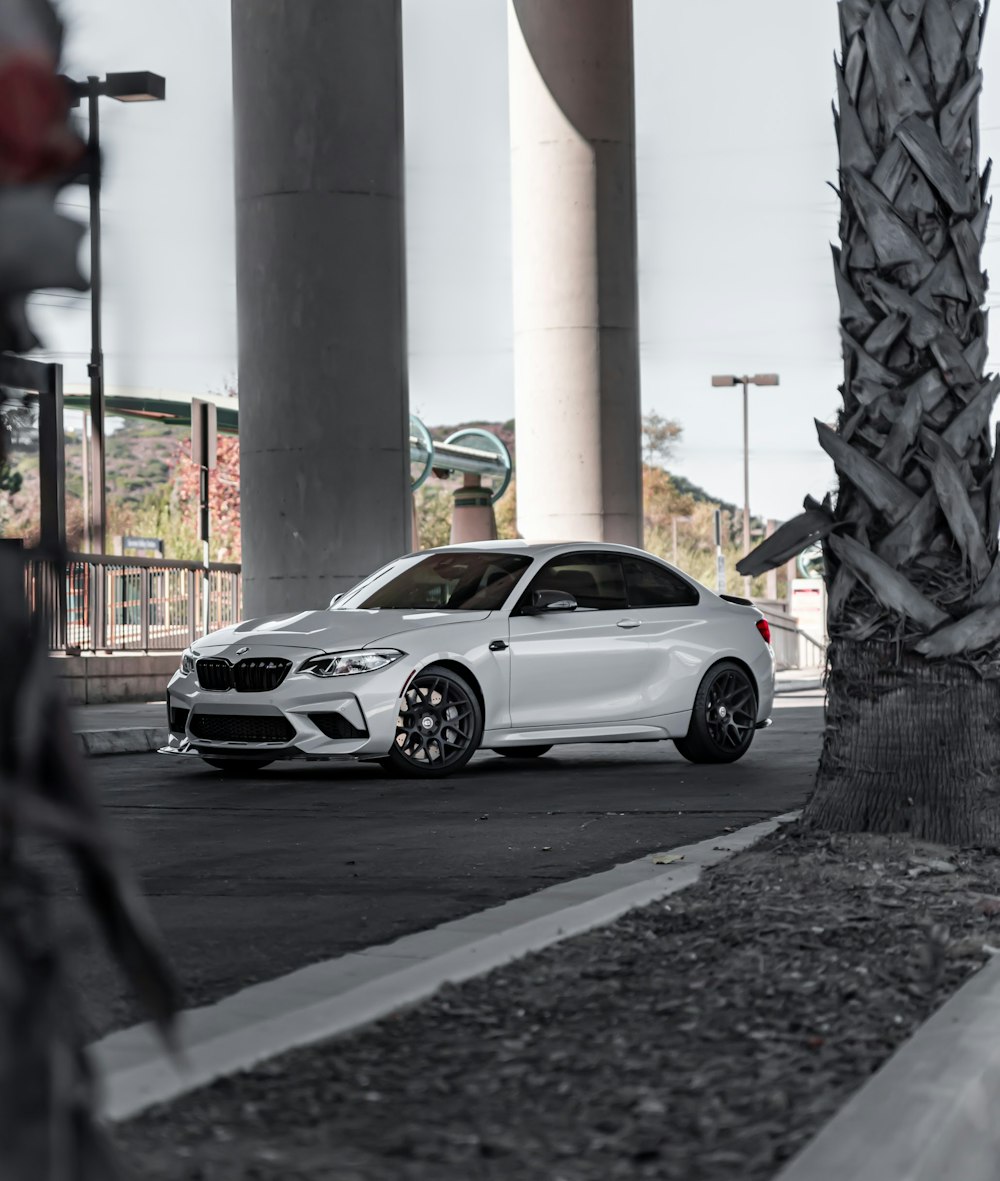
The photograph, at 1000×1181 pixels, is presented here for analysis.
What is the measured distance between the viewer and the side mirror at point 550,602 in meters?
12.9

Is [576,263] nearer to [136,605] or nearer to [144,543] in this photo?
[136,605]

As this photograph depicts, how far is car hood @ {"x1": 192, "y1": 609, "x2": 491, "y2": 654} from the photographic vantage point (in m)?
12.1

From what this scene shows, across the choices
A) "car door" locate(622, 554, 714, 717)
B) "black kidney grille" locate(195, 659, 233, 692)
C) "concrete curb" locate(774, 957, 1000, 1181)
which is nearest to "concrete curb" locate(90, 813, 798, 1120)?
"concrete curb" locate(774, 957, 1000, 1181)

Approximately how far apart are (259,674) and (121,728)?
4.21 m

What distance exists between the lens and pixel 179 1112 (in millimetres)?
3174

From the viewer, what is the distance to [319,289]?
1714 cm

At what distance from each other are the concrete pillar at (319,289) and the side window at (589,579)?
14.4 feet

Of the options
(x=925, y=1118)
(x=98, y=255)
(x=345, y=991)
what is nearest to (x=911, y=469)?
(x=345, y=991)

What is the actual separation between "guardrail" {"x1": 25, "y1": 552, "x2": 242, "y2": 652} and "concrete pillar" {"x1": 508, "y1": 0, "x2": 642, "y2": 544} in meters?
4.92

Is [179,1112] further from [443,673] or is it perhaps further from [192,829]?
[443,673]

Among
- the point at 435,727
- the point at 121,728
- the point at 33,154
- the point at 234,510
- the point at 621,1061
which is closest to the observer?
the point at 33,154

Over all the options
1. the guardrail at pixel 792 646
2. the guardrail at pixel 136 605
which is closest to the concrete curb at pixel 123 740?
the guardrail at pixel 136 605

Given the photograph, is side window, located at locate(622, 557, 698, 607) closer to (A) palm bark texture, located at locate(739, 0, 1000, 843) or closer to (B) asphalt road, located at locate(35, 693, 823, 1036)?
(B) asphalt road, located at locate(35, 693, 823, 1036)

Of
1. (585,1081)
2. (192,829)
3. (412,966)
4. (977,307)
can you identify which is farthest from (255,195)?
(585,1081)
